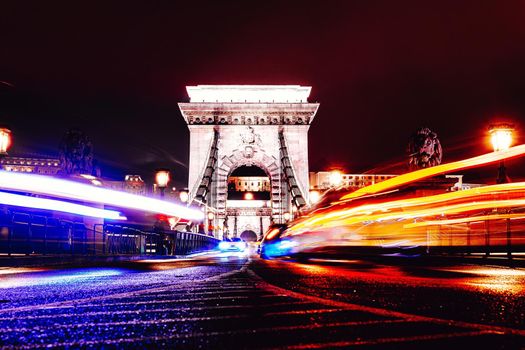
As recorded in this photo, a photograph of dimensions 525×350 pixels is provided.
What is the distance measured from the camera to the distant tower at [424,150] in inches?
666

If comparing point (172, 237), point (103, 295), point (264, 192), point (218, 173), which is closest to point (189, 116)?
point (218, 173)

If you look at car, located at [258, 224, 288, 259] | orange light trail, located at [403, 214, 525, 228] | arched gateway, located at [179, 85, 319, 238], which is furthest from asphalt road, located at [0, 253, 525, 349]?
arched gateway, located at [179, 85, 319, 238]

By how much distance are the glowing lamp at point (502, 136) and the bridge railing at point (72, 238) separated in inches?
430

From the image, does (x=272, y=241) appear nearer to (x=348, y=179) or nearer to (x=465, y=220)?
(x=465, y=220)

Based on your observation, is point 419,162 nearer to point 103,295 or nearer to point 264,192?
point 103,295

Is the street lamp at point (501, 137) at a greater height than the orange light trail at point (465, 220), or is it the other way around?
the street lamp at point (501, 137)

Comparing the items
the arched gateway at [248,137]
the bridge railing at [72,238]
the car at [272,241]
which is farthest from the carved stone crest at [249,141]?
the car at [272,241]

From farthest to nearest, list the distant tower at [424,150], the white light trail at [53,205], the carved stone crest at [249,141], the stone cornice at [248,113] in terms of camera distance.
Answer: the carved stone crest at [249,141], the stone cornice at [248,113], the distant tower at [424,150], the white light trail at [53,205]

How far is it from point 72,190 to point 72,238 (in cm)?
184

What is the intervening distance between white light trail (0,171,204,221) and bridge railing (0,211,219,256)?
723 millimetres

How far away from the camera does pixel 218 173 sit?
5466 cm

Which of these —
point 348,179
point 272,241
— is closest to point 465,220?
point 272,241

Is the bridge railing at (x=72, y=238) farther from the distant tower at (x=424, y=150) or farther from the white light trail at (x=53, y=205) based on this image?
the distant tower at (x=424, y=150)

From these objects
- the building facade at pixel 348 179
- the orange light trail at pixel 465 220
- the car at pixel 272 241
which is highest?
the building facade at pixel 348 179
